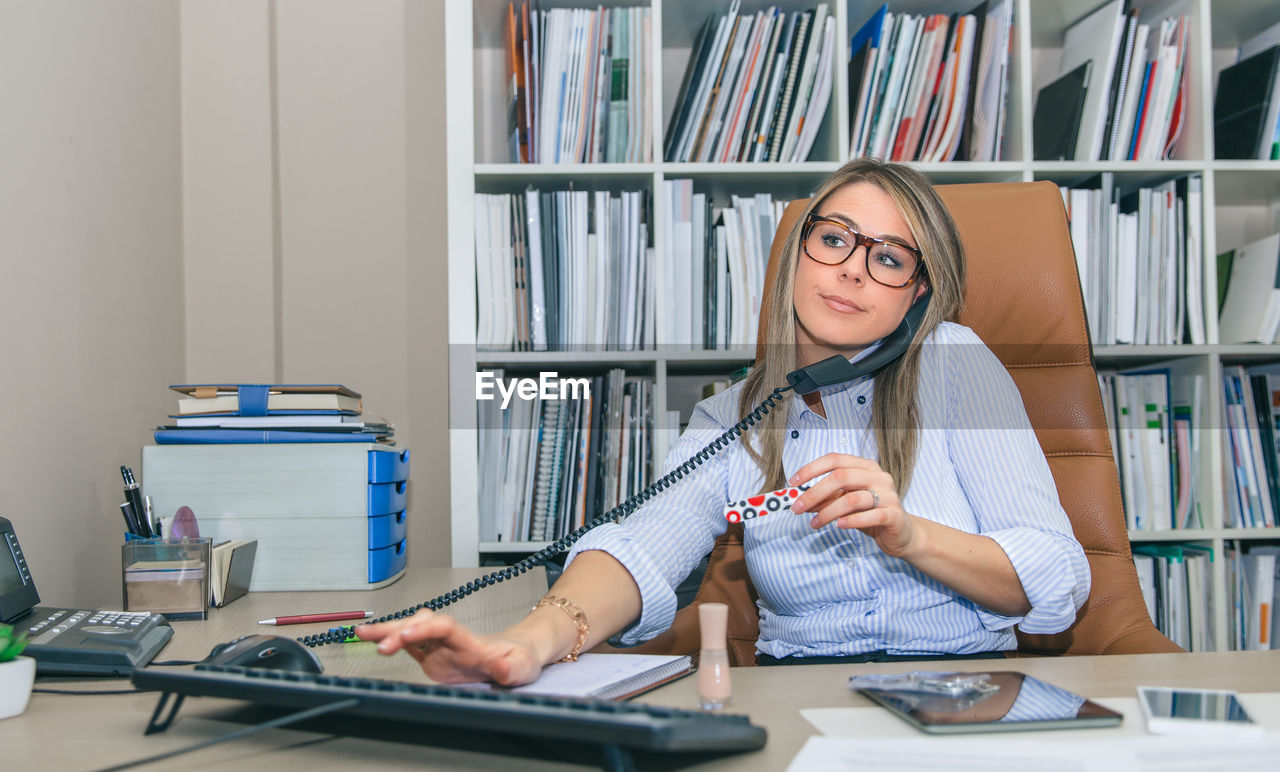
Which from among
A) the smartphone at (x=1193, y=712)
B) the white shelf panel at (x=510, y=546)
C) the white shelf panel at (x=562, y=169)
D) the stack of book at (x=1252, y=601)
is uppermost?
the white shelf panel at (x=562, y=169)

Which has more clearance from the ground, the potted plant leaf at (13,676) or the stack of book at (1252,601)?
the potted plant leaf at (13,676)

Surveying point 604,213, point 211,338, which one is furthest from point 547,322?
point 211,338

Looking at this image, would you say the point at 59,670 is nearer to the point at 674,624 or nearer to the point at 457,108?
the point at 674,624

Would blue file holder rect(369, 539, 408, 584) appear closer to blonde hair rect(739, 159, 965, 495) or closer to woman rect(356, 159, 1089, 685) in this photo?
woman rect(356, 159, 1089, 685)

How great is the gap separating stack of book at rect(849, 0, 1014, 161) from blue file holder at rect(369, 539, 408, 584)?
1.26 meters

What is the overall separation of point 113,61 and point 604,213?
95cm

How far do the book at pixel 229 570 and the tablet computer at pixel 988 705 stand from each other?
87 centimetres

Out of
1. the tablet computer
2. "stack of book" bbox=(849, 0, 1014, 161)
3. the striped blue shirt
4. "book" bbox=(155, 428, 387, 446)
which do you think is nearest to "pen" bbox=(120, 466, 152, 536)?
"book" bbox=(155, 428, 387, 446)

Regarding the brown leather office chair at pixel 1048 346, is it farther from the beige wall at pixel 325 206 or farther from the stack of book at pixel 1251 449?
the beige wall at pixel 325 206

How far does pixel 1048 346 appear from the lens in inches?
52.1

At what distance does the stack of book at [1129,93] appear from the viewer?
6.25 feet

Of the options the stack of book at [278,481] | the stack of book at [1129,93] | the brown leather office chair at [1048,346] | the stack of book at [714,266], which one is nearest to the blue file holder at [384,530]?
the stack of book at [278,481]

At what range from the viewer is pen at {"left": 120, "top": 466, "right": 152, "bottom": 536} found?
47.1 inches

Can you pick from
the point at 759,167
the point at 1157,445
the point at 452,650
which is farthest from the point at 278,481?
the point at 1157,445
